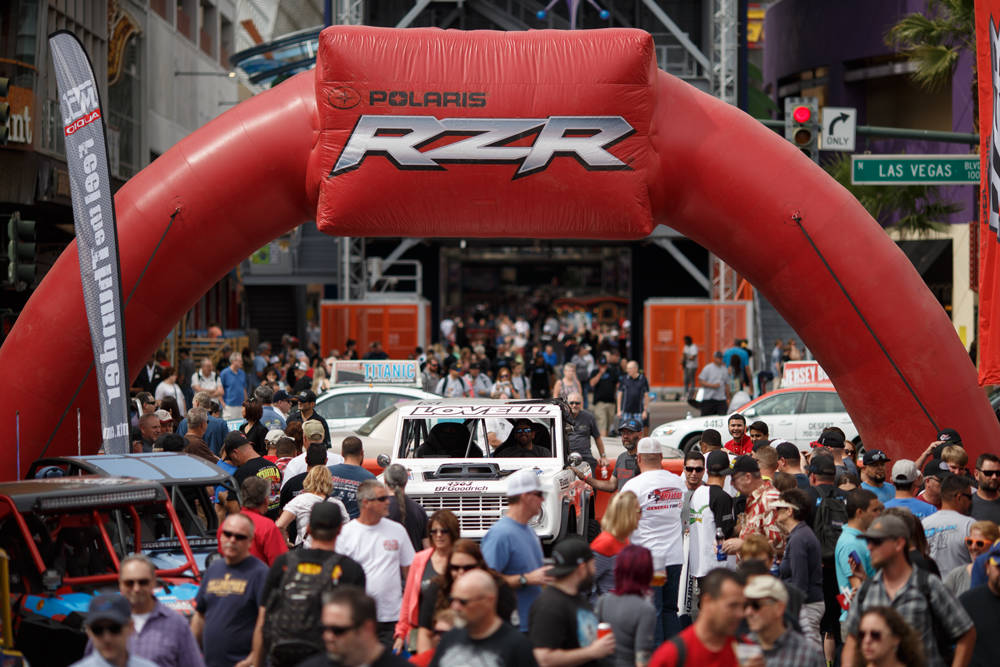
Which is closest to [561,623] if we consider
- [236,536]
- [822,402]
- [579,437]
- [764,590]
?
[764,590]

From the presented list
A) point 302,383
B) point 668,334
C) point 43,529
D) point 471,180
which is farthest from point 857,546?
point 668,334

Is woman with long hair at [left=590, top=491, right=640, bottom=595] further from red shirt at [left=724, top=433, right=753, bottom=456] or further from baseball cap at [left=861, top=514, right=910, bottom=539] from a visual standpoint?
red shirt at [left=724, top=433, right=753, bottom=456]

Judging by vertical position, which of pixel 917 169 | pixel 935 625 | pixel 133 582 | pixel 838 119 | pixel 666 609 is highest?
pixel 838 119

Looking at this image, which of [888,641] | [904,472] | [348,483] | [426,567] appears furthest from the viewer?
[348,483]

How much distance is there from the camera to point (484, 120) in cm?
1341

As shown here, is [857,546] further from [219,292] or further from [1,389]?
[219,292]

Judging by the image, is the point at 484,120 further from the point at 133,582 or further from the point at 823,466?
the point at 133,582

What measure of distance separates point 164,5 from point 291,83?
23.2 m

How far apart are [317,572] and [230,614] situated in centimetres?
68

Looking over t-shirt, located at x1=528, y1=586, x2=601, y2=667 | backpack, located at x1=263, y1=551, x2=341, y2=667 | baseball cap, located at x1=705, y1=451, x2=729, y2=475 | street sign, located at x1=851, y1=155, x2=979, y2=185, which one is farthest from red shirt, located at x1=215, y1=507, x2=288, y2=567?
street sign, located at x1=851, y1=155, x2=979, y2=185

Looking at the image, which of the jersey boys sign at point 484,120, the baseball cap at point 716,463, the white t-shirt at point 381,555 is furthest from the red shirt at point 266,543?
the jersey boys sign at point 484,120

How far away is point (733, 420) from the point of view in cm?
1355

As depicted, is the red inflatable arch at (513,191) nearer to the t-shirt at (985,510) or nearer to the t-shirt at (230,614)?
the t-shirt at (985,510)

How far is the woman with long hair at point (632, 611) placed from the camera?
651 centimetres
